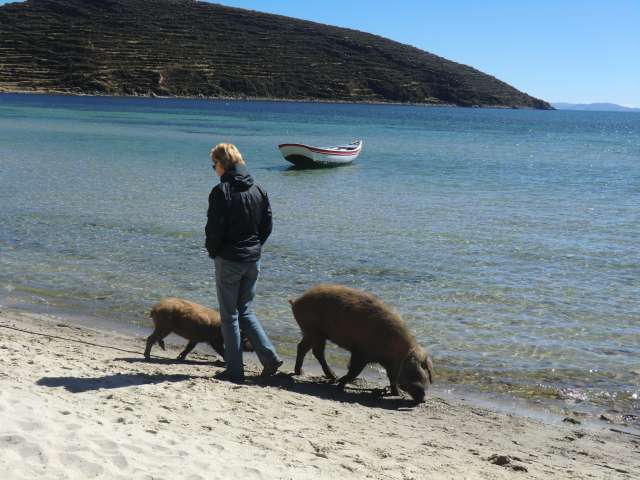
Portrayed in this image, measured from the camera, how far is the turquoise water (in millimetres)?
10172

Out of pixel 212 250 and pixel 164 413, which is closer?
pixel 164 413

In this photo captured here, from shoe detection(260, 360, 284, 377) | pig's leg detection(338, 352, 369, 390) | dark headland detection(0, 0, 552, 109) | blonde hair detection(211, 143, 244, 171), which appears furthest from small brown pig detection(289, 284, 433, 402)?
dark headland detection(0, 0, 552, 109)

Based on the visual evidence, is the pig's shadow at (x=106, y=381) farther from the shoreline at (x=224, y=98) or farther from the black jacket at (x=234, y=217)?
the shoreline at (x=224, y=98)

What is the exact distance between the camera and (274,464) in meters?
5.29

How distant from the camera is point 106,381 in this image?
706cm

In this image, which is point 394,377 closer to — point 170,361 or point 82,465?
point 170,361

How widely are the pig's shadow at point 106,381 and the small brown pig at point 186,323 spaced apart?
3.54 ft

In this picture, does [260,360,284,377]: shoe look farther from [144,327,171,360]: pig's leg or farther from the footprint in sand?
the footprint in sand

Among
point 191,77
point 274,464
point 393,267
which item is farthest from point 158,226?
point 191,77

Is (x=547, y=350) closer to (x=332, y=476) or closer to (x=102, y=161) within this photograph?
(x=332, y=476)

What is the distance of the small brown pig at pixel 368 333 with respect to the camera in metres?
7.68

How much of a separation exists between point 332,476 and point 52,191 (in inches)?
795

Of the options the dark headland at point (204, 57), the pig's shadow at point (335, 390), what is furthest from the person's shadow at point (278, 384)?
the dark headland at point (204, 57)

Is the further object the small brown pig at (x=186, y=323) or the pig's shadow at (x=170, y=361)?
the small brown pig at (x=186, y=323)
